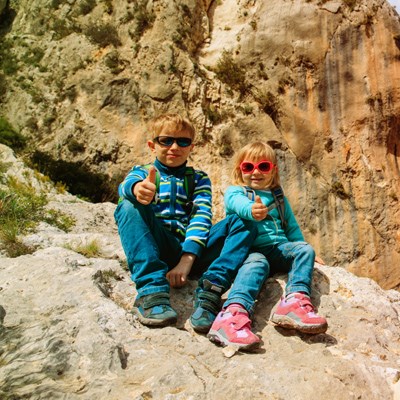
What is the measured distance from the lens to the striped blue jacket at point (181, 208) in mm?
3414

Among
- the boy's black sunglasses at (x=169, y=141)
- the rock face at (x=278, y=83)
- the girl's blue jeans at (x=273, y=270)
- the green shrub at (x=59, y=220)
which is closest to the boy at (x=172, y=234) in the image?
the boy's black sunglasses at (x=169, y=141)

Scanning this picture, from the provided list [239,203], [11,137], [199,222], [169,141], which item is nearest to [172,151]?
[169,141]

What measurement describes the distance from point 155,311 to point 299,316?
2.90ft

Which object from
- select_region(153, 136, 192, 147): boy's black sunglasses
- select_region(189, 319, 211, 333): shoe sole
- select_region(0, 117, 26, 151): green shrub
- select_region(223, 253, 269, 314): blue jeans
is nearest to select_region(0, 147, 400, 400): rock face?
select_region(189, 319, 211, 333): shoe sole

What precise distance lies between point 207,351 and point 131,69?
10.2 m

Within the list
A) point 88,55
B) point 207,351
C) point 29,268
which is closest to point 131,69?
point 88,55

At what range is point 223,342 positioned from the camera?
272 centimetres

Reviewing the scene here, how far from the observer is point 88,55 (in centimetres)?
1185

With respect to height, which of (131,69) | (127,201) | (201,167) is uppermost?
(131,69)

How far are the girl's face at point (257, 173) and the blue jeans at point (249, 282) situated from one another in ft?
2.11

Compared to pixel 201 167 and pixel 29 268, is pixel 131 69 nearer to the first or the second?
pixel 201 167

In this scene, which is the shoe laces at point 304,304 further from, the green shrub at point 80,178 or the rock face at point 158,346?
the green shrub at point 80,178

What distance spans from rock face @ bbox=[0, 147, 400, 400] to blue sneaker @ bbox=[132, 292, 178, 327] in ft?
0.19

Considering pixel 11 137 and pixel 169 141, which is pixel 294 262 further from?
pixel 11 137
